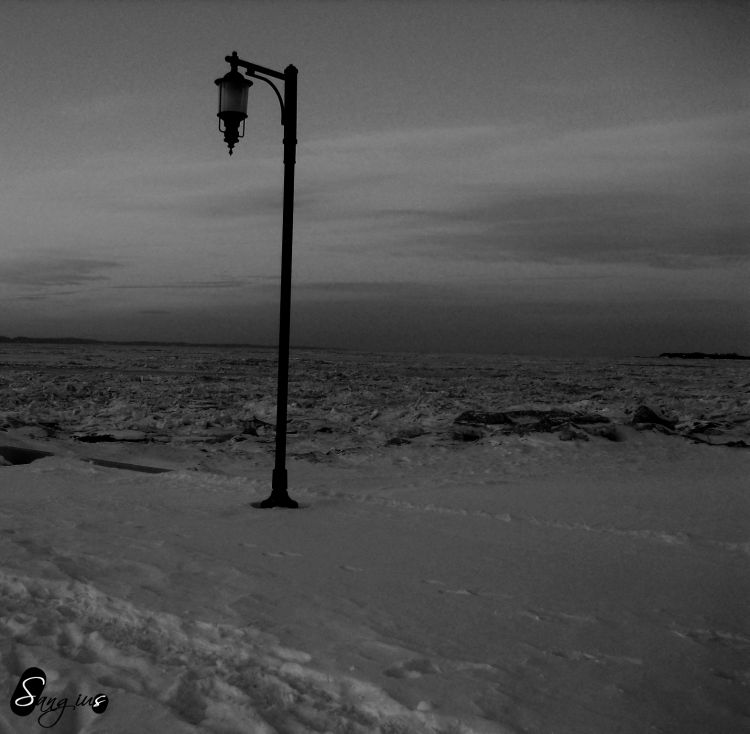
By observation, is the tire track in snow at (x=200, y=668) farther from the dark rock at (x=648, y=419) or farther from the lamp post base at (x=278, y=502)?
the dark rock at (x=648, y=419)

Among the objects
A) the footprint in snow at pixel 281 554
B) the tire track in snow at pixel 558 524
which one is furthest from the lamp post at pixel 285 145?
the footprint in snow at pixel 281 554

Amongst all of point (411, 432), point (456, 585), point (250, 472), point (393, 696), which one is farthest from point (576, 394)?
point (393, 696)

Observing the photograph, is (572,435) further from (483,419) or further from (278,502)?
(278,502)

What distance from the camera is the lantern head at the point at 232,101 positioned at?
21.2 ft

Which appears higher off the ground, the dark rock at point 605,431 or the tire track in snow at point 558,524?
the dark rock at point 605,431

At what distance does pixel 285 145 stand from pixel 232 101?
61 cm

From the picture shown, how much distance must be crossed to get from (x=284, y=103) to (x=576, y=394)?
17844 mm

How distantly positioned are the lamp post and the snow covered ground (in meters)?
0.45

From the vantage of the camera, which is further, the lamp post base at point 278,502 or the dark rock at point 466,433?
the dark rock at point 466,433
